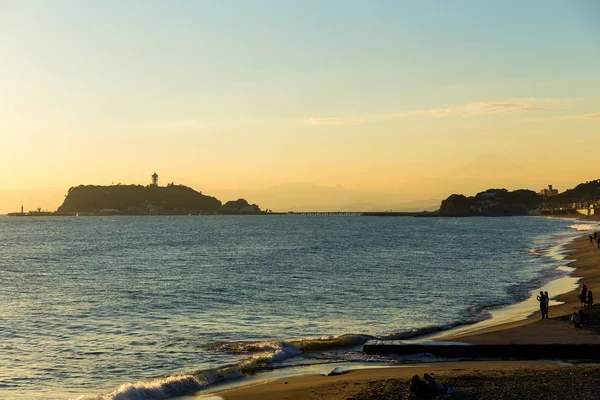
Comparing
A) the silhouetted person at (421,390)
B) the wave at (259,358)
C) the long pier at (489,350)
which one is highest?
the silhouetted person at (421,390)

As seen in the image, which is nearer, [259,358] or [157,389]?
[157,389]

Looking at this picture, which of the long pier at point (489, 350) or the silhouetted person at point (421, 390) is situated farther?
the long pier at point (489, 350)

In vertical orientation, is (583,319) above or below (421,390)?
above

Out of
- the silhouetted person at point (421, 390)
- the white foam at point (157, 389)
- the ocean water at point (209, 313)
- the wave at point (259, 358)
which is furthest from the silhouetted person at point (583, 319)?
the white foam at point (157, 389)

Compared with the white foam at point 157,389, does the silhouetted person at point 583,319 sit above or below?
above

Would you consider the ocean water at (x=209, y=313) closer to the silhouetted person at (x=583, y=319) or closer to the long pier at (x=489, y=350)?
the long pier at (x=489, y=350)

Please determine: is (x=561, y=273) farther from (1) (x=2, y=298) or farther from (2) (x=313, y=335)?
(1) (x=2, y=298)

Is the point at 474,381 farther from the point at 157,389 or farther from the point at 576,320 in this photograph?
the point at 576,320

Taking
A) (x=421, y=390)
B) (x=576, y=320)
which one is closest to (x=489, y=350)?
(x=576, y=320)

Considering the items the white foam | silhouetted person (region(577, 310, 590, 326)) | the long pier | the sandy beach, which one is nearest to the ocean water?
the white foam

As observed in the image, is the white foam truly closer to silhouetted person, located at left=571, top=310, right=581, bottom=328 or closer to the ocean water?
the ocean water

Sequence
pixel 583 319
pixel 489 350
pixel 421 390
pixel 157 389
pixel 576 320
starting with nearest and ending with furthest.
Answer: pixel 421 390, pixel 157 389, pixel 489 350, pixel 576 320, pixel 583 319

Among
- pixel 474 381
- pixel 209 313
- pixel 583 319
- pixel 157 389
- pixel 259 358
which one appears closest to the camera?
pixel 474 381

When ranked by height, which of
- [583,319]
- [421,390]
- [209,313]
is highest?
[583,319]
